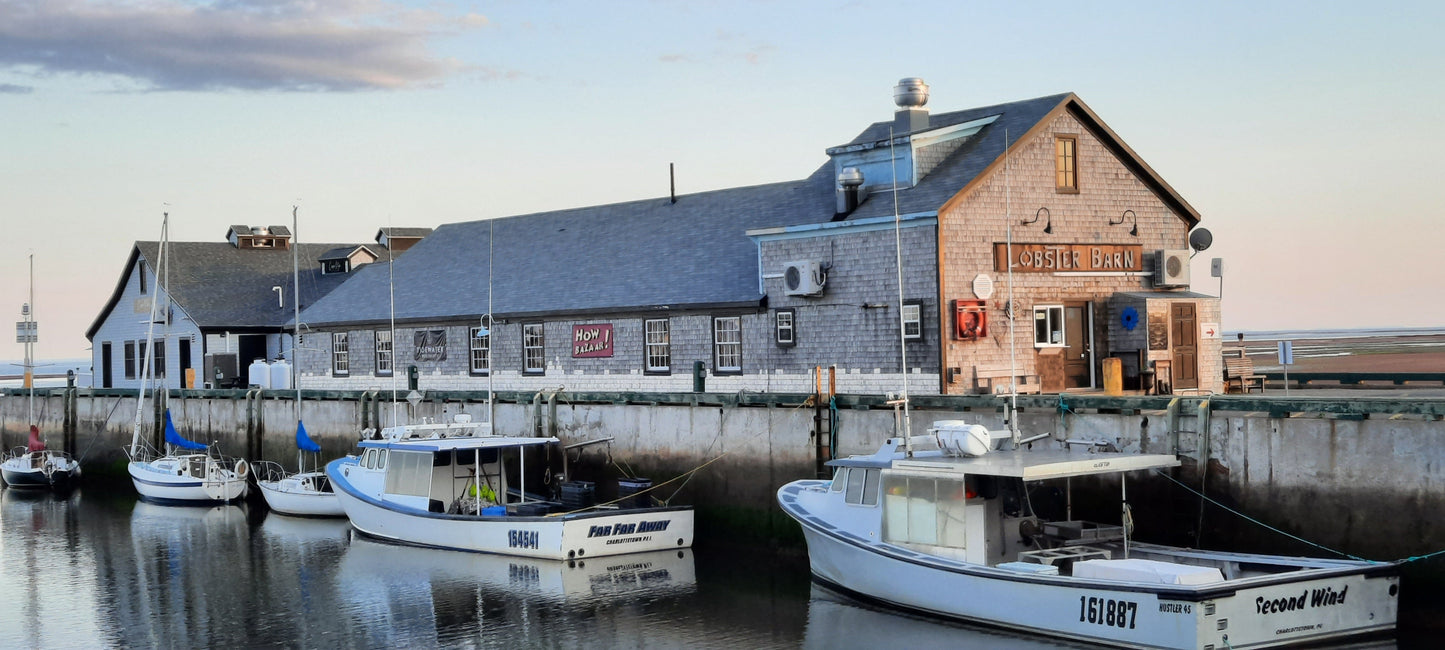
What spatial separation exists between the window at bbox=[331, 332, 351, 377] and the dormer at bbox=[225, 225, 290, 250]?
18546 millimetres

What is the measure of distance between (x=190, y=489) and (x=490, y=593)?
1688 centimetres

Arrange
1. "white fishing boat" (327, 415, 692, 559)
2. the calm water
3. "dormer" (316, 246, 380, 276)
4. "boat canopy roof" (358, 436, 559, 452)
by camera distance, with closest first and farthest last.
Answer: the calm water → "white fishing boat" (327, 415, 692, 559) → "boat canopy roof" (358, 436, 559, 452) → "dormer" (316, 246, 380, 276)

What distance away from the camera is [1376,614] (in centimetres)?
1716

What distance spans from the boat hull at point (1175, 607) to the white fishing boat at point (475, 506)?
7.94 meters

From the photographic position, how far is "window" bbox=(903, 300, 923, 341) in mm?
27766

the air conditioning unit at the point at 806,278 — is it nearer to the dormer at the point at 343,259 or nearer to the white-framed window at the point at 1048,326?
the white-framed window at the point at 1048,326

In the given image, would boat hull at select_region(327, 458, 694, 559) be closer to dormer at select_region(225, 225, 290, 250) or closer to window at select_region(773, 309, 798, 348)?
window at select_region(773, 309, 798, 348)

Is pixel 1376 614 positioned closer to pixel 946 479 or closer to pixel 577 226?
pixel 946 479

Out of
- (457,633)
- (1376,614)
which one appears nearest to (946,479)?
(1376,614)

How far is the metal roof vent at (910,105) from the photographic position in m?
31.2

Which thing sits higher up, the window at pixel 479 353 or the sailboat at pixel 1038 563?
the window at pixel 479 353

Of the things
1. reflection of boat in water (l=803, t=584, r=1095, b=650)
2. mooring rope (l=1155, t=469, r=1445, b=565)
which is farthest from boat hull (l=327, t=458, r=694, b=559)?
mooring rope (l=1155, t=469, r=1445, b=565)

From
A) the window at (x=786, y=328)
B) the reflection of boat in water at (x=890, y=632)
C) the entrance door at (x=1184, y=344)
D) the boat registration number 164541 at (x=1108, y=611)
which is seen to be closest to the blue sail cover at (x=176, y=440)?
the window at (x=786, y=328)

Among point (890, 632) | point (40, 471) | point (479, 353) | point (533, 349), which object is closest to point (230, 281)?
point (40, 471)
